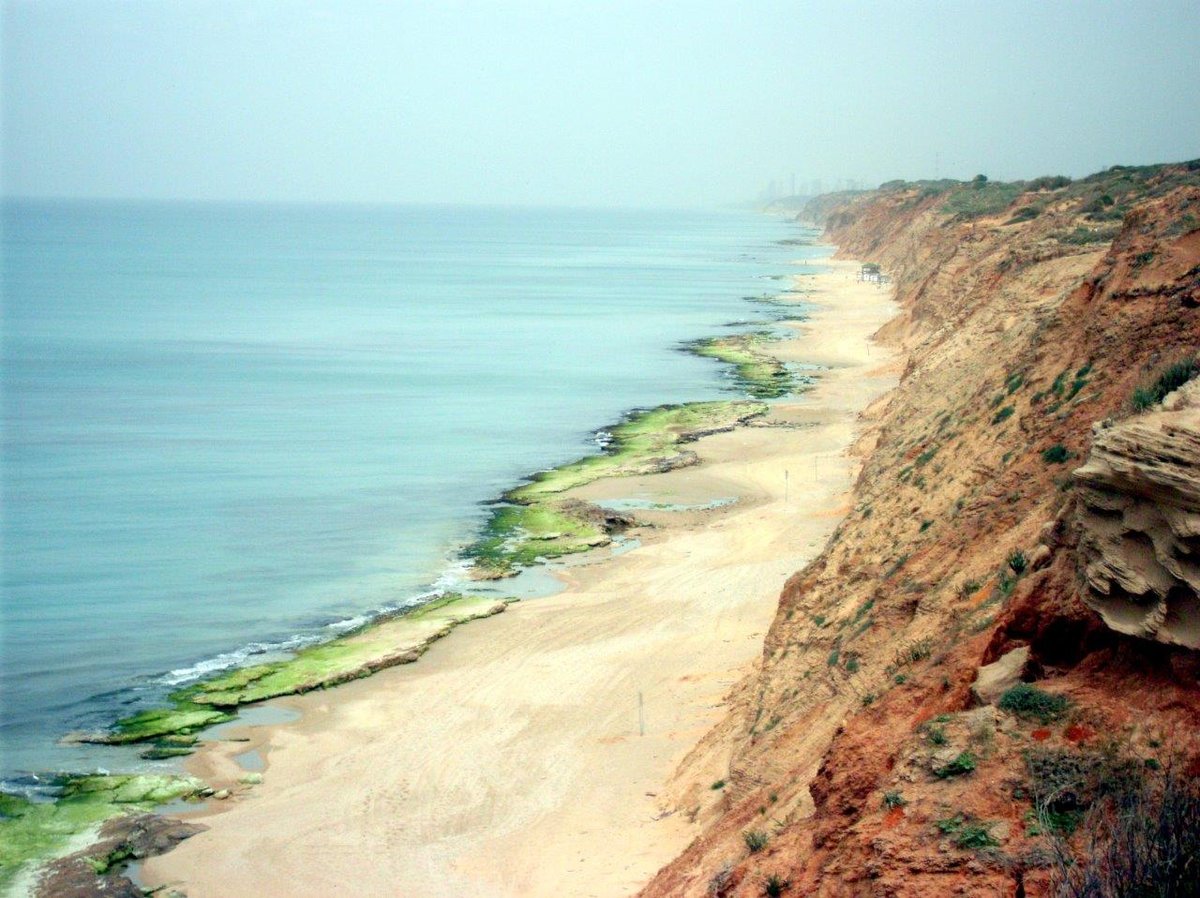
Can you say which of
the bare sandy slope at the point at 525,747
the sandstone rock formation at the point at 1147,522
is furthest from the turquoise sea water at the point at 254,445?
the sandstone rock formation at the point at 1147,522

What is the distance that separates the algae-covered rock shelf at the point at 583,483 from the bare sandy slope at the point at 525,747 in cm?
192

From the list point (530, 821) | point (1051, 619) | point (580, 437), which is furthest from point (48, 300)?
point (1051, 619)

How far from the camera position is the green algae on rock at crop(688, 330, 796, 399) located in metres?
58.9

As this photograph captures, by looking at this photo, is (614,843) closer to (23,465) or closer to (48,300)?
(23,465)

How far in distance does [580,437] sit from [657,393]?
10908 mm

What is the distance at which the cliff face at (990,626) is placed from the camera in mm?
9219

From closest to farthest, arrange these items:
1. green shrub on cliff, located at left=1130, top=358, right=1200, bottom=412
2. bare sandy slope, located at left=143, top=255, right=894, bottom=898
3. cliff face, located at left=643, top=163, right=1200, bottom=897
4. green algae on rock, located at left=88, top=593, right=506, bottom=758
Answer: cliff face, located at left=643, top=163, right=1200, bottom=897 → green shrub on cliff, located at left=1130, top=358, right=1200, bottom=412 → bare sandy slope, located at left=143, top=255, right=894, bottom=898 → green algae on rock, located at left=88, top=593, right=506, bottom=758

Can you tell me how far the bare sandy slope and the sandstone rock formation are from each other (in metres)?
8.09

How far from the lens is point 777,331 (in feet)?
267

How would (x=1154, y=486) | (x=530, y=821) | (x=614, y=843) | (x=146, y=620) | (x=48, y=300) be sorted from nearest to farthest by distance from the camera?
(x=1154, y=486) → (x=614, y=843) → (x=530, y=821) → (x=146, y=620) → (x=48, y=300)

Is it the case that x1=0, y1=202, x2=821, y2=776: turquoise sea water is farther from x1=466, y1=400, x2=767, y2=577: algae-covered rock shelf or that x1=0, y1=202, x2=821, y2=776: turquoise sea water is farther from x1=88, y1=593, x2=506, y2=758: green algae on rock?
x1=466, y1=400, x2=767, y2=577: algae-covered rock shelf

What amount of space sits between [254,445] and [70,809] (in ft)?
103

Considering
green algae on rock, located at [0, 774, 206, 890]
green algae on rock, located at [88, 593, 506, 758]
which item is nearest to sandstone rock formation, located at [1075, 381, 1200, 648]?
Answer: green algae on rock, located at [0, 774, 206, 890]

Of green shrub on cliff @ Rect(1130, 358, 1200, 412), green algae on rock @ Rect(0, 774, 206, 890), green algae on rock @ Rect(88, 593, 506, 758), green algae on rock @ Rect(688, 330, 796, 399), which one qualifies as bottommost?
green algae on rock @ Rect(0, 774, 206, 890)
